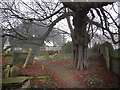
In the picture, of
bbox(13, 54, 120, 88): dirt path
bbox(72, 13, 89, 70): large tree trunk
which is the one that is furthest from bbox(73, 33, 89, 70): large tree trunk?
bbox(13, 54, 120, 88): dirt path

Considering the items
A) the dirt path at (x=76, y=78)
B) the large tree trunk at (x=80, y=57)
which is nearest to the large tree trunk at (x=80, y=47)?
the large tree trunk at (x=80, y=57)

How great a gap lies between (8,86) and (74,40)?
5.85 metres

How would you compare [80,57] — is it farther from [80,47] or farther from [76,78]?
[76,78]

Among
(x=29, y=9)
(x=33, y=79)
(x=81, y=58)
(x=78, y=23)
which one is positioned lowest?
(x=33, y=79)

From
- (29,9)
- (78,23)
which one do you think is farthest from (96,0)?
(29,9)

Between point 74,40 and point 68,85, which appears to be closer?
point 68,85

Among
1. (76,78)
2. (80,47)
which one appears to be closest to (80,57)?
(80,47)

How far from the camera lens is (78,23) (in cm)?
669

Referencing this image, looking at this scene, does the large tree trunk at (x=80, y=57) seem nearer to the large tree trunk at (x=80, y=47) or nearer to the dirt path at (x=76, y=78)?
the large tree trunk at (x=80, y=47)

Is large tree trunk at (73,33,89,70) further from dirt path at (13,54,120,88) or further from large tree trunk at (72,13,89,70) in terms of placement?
dirt path at (13,54,120,88)

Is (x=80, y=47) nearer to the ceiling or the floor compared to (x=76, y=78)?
nearer to the ceiling

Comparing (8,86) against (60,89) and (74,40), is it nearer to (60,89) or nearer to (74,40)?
(60,89)

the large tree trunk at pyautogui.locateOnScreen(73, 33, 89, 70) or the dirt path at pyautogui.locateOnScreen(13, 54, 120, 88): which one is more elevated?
the large tree trunk at pyautogui.locateOnScreen(73, 33, 89, 70)

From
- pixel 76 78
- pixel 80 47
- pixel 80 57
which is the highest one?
pixel 80 47
